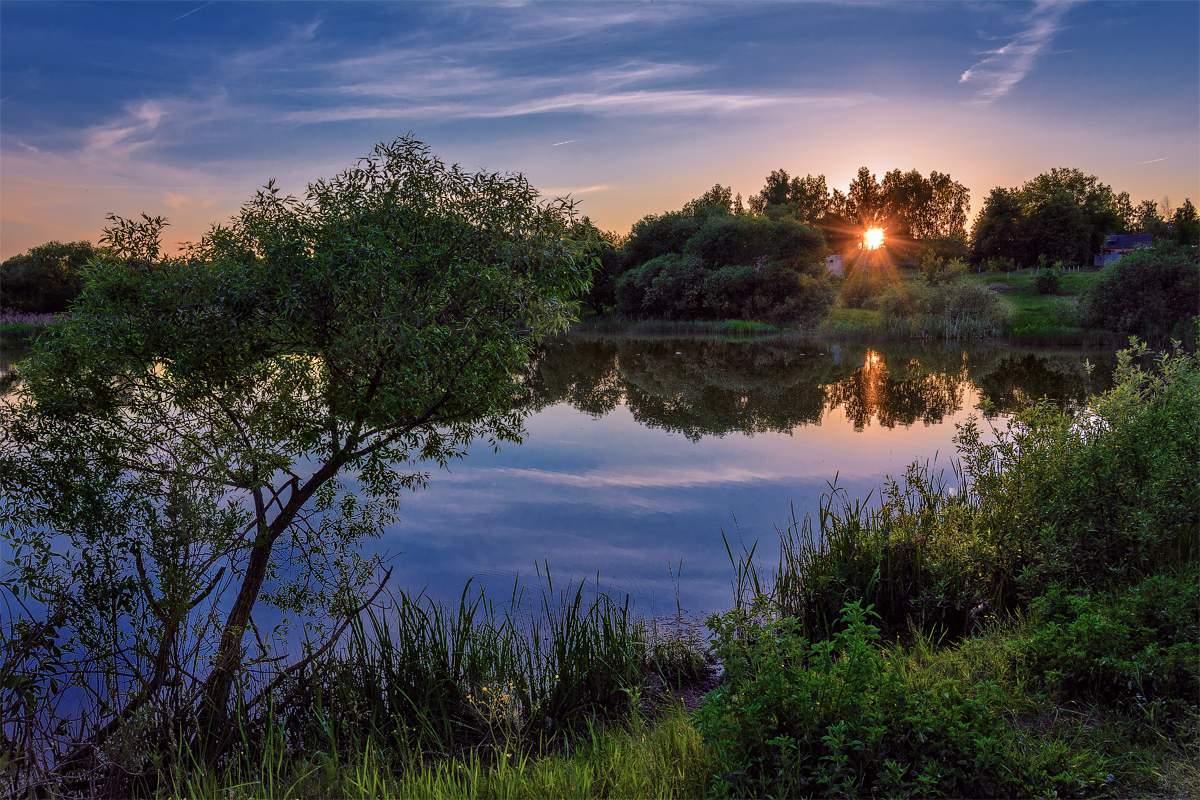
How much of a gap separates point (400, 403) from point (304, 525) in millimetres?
2694

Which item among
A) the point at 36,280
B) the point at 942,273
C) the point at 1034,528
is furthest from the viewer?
the point at 942,273

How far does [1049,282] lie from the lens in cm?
6088

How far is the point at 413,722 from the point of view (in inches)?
272

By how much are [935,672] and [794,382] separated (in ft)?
83.8

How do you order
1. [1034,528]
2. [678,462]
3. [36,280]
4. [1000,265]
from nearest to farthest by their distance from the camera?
[1034,528]
[678,462]
[36,280]
[1000,265]

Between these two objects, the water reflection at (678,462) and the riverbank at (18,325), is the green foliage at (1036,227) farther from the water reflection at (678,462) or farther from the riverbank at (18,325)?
the riverbank at (18,325)

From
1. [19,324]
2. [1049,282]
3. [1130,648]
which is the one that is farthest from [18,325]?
[1049,282]

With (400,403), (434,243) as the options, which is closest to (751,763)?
(400,403)

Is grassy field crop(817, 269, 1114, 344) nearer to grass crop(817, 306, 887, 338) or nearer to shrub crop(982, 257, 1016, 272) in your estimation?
grass crop(817, 306, 887, 338)

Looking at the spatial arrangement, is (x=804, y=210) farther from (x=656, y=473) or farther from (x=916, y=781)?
(x=916, y=781)

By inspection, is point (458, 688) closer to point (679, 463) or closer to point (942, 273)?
point (679, 463)

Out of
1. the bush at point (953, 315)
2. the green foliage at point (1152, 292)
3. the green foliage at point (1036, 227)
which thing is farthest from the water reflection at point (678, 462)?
the green foliage at point (1036, 227)

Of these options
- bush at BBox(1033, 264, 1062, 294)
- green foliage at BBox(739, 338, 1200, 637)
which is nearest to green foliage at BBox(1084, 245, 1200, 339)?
bush at BBox(1033, 264, 1062, 294)

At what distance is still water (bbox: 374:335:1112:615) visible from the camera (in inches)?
454
